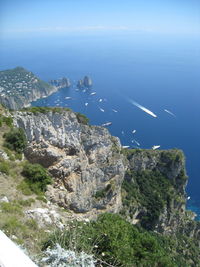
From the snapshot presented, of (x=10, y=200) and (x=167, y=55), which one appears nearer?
(x=10, y=200)

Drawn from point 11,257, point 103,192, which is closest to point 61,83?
point 103,192

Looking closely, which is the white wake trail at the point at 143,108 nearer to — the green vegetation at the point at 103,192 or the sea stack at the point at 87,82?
the sea stack at the point at 87,82

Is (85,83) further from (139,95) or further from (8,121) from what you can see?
(8,121)

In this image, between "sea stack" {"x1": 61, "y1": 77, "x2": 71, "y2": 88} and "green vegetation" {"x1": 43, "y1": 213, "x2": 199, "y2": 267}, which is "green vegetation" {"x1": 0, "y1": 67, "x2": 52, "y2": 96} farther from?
"green vegetation" {"x1": 43, "y1": 213, "x2": 199, "y2": 267}

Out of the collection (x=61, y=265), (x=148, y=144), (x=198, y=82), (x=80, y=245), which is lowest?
(x=148, y=144)

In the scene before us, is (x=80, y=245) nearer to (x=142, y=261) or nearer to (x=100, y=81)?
(x=142, y=261)

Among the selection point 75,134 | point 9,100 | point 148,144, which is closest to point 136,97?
point 148,144

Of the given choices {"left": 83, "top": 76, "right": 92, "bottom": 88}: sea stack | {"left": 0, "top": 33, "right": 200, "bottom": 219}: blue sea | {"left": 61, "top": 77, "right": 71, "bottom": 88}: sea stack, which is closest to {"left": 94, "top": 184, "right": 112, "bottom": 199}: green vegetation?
{"left": 0, "top": 33, "right": 200, "bottom": 219}: blue sea
